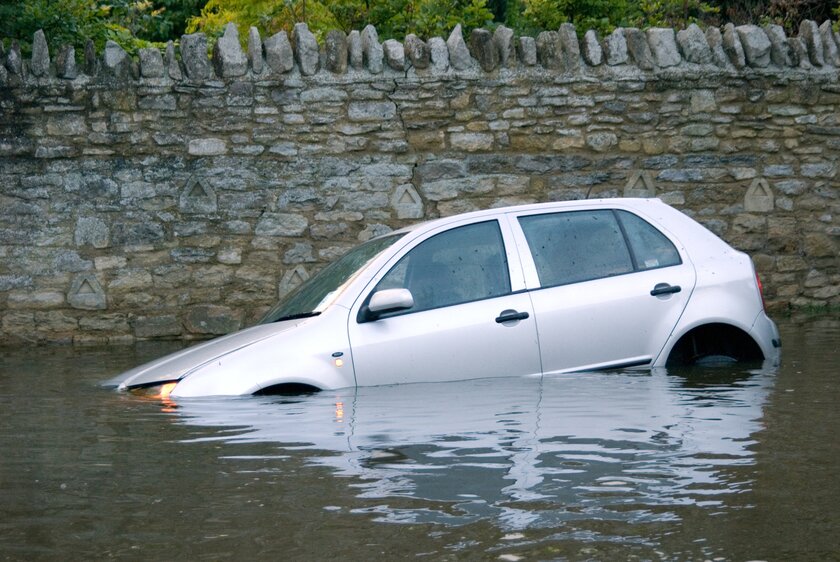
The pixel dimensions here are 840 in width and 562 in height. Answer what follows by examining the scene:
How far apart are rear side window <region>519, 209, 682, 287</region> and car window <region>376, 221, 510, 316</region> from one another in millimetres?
258

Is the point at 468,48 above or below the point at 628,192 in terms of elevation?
above

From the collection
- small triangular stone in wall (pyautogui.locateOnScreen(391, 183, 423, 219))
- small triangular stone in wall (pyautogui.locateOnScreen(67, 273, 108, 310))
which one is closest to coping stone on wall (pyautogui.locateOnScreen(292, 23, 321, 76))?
small triangular stone in wall (pyautogui.locateOnScreen(391, 183, 423, 219))

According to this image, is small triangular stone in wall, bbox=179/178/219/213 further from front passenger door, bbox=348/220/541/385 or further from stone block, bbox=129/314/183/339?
front passenger door, bbox=348/220/541/385

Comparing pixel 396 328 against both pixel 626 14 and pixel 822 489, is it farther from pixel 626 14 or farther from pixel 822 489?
pixel 626 14

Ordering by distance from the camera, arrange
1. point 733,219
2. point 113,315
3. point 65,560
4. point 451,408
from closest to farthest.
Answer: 1. point 65,560
2. point 451,408
3. point 113,315
4. point 733,219

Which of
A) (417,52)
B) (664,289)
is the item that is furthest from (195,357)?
(417,52)

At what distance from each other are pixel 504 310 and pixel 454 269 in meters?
0.41

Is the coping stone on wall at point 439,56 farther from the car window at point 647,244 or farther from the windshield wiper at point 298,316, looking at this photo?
the windshield wiper at point 298,316

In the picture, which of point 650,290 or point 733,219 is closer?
point 650,290

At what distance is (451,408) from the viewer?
671cm

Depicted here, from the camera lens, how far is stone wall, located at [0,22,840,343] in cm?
1195

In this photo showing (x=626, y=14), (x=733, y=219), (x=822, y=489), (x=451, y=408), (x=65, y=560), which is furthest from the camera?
(x=626, y=14)

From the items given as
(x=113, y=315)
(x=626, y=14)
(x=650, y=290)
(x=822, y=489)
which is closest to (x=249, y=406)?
(x=650, y=290)

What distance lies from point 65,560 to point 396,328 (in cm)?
344
